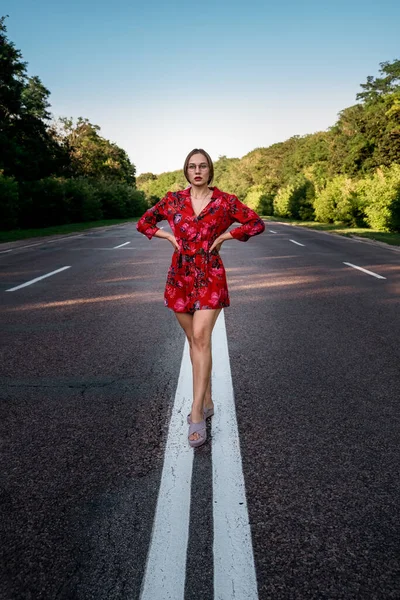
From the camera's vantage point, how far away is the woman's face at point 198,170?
9.70ft

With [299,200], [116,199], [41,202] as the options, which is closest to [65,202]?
[41,202]

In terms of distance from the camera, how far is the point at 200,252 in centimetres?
294

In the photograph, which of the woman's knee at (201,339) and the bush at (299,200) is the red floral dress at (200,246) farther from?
the bush at (299,200)

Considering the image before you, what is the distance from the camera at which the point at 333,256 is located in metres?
13.0

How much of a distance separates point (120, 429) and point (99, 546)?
42.3 inches

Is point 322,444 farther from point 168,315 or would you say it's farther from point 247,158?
point 247,158

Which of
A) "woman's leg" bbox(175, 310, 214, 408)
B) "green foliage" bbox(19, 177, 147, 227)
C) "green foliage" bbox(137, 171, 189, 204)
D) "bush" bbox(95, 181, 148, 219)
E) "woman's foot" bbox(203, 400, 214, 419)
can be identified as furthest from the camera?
"green foliage" bbox(137, 171, 189, 204)

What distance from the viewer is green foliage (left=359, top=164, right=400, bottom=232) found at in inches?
807

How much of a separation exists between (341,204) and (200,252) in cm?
2950

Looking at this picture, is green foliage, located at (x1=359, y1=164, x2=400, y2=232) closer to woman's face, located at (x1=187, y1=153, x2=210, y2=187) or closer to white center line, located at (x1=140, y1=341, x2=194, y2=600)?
woman's face, located at (x1=187, y1=153, x2=210, y2=187)

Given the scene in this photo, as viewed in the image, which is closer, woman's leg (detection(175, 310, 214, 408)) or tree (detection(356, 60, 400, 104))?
woman's leg (detection(175, 310, 214, 408))

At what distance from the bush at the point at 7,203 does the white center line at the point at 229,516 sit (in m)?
23.1

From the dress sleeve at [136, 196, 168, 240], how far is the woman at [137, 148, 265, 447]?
6 cm

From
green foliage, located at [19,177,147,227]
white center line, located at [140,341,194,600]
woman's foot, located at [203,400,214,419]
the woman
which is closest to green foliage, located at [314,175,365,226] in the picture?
green foliage, located at [19,177,147,227]
